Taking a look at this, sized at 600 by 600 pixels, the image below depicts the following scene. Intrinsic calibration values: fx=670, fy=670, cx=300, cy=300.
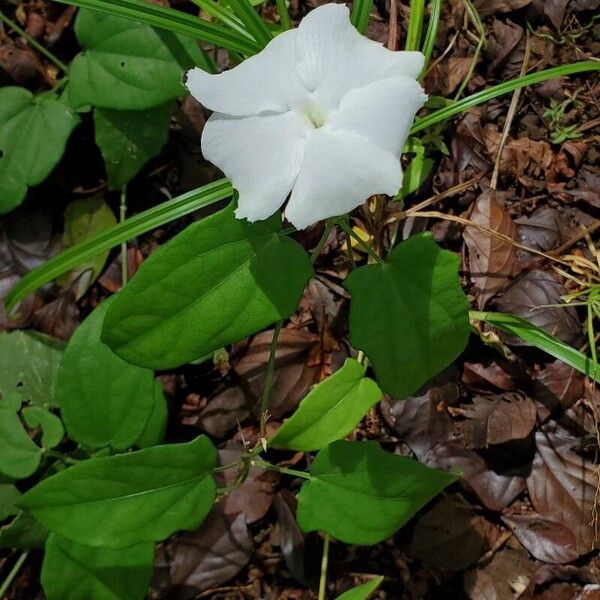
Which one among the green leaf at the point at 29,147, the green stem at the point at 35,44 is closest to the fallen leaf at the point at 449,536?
the green leaf at the point at 29,147

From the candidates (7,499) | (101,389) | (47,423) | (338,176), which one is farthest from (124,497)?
(338,176)

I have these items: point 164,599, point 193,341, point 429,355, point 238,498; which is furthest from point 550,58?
point 164,599

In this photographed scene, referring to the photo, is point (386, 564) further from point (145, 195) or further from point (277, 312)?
point (145, 195)

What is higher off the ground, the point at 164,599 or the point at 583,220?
the point at 583,220

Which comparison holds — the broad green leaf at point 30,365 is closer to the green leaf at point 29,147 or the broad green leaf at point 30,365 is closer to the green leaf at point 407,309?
the green leaf at point 29,147

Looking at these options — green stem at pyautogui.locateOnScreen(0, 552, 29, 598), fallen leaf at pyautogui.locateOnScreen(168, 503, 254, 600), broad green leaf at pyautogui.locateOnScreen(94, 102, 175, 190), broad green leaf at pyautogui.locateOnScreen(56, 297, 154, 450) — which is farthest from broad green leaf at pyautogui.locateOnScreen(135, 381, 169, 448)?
broad green leaf at pyautogui.locateOnScreen(94, 102, 175, 190)
